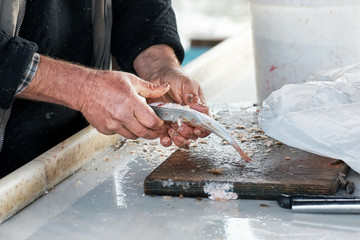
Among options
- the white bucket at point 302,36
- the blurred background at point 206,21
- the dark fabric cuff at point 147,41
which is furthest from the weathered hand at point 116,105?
the blurred background at point 206,21

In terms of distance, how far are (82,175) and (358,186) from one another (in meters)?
0.61

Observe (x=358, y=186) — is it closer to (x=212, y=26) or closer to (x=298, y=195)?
(x=298, y=195)

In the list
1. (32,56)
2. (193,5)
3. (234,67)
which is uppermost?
(32,56)

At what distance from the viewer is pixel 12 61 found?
1090 millimetres

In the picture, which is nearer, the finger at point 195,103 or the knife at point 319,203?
the knife at point 319,203

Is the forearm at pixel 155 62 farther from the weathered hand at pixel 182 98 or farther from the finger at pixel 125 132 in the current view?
the finger at pixel 125 132

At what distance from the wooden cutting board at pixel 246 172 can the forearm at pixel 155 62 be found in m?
0.27

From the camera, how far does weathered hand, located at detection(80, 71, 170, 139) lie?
3.84 ft

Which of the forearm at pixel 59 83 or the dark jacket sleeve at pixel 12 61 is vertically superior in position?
the dark jacket sleeve at pixel 12 61

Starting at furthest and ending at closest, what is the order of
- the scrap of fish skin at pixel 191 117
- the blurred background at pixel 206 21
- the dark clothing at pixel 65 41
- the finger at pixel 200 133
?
the blurred background at pixel 206 21, the dark clothing at pixel 65 41, the finger at pixel 200 133, the scrap of fish skin at pixel 191 117

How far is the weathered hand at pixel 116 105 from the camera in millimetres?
1172

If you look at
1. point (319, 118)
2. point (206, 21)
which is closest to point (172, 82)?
point (319, 118)

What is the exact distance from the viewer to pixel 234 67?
226cm

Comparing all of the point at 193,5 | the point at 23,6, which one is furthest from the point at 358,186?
the point at 193,5
